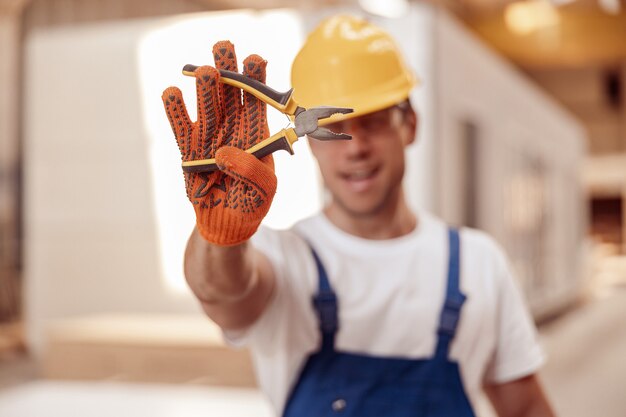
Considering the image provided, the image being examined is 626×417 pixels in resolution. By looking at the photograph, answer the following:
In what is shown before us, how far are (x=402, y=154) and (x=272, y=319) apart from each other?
1.13ft

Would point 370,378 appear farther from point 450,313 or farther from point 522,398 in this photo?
point 522,398

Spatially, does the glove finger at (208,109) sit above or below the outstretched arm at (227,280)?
above

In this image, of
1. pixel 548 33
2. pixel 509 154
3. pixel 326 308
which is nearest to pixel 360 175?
pixel 326 308

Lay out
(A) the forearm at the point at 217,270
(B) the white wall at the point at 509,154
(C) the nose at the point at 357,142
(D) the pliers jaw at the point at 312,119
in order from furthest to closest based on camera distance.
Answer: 1. (B) the white wall at the point at 509,154
2. (C) the nose at the point at 357,142
3. (A) the forearm at the point at 217,270
4. (D) the pliers jaw at the point at 312,119

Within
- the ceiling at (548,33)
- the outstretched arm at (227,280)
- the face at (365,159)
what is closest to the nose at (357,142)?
the face at (365,159)

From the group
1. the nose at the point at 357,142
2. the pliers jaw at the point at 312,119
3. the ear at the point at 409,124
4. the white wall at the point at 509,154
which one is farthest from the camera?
the white wall at the point at 509,154

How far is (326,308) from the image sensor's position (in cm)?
A: 123

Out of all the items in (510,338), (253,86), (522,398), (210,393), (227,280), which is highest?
(253,86)

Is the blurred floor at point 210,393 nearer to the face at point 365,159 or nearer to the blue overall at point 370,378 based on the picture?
the blue overall at point 370,378

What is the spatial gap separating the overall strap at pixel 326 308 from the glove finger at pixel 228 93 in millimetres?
477

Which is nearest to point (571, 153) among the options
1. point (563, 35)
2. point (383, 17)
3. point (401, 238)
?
point (563, 35)

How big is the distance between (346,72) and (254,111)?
410 mm

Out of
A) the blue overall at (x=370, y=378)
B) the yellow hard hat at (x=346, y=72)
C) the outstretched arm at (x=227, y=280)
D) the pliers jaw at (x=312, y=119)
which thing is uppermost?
the yellow hard hat at (x=346, y=72)

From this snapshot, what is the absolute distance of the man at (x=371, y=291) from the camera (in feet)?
3.91
